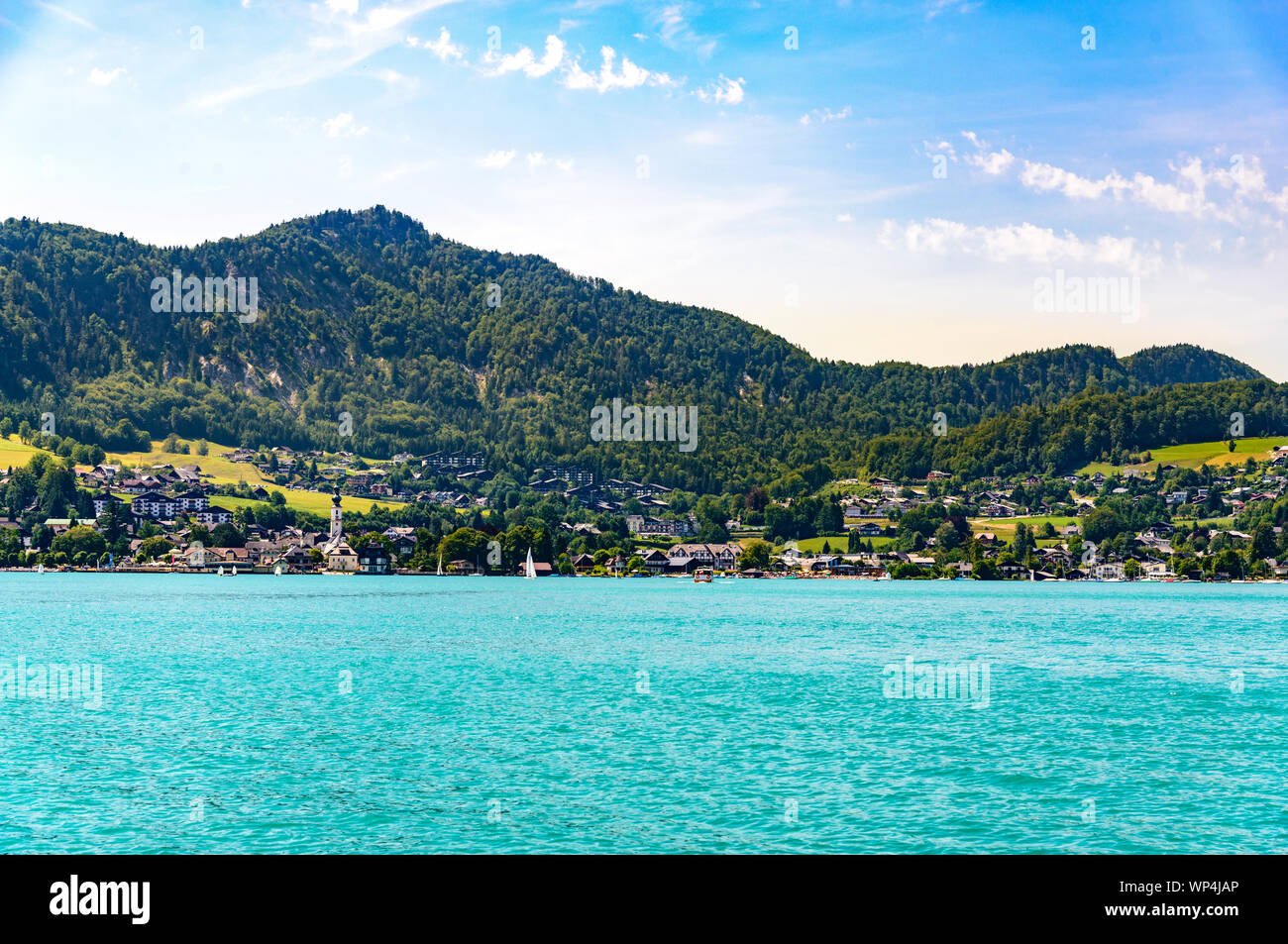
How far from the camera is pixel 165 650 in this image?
220 feet

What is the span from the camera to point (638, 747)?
116 feet

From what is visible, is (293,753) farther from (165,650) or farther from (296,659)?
(165,650)

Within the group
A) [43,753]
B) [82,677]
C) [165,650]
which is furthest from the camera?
[165,650]

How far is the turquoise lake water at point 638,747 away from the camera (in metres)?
25.2

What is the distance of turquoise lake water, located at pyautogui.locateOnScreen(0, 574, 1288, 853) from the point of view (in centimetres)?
2519

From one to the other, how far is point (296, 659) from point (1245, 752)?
4712 cm

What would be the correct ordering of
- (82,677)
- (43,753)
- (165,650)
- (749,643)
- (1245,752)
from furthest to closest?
1. (749,643)
2. (165,650)
3. (82,677)
4. (1245,752)
5. (43,753)
